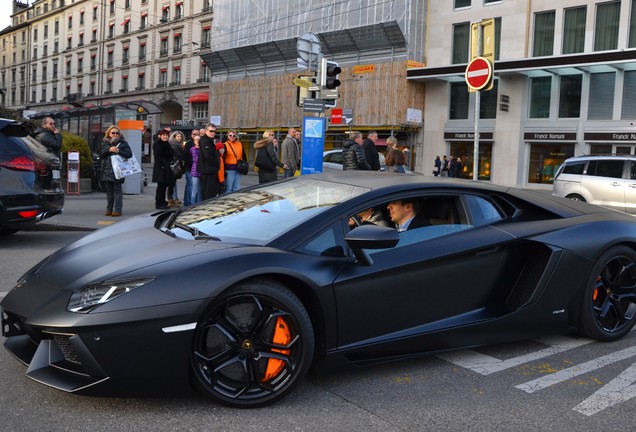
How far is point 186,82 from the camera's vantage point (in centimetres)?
5144

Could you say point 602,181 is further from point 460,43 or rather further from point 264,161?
point 460,43

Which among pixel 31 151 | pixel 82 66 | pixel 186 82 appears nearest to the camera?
pixel 31 151

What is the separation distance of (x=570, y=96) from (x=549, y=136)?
1998mm

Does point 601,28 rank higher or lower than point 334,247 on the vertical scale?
higher

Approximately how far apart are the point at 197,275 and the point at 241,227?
69cm

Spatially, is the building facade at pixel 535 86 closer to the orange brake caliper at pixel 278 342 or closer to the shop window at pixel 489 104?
the shop window at pixel 489 104

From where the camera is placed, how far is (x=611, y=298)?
460 centimetres

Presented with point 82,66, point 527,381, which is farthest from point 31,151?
point 82,66

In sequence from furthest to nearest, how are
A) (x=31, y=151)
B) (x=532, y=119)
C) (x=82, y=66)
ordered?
(x=82, y=66), (x=532, y=119), (x=31, y=151)

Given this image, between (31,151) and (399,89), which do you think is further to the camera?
(399,89)

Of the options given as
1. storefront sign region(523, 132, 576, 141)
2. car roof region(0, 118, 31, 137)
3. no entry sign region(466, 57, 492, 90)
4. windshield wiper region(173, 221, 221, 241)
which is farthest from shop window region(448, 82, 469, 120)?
windshield wiper region(173, 221, 221, 241)

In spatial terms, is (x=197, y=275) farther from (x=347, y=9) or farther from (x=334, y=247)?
(x=347, y=9)

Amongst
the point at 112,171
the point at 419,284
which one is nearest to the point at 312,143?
the point at 112,171

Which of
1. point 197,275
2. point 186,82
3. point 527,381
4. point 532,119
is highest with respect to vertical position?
point 186,82
